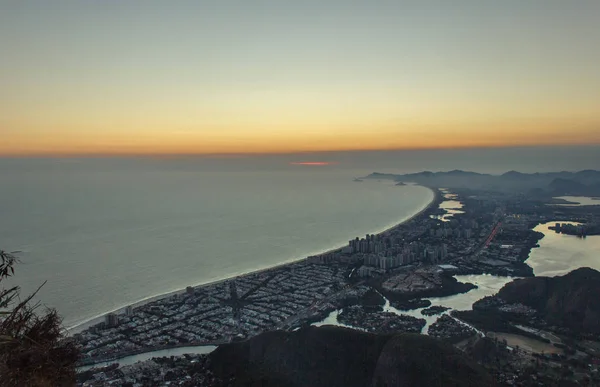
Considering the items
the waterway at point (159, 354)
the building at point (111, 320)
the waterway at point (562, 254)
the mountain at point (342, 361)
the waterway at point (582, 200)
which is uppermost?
the mountain at point (342, 361)

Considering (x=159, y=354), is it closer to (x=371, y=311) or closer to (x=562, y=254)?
(x=371, y=311)

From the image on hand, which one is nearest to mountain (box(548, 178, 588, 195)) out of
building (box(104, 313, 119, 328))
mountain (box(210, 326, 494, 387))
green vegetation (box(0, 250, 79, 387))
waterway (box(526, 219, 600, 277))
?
waterway (box(526, 219, 600, 277))

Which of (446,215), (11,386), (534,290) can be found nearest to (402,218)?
(446,215)

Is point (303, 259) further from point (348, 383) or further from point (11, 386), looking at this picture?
point (11, 386)

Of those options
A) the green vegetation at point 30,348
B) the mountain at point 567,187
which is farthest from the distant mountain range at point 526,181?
the green vegetation at point 30,348

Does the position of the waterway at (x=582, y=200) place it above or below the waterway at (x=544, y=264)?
above

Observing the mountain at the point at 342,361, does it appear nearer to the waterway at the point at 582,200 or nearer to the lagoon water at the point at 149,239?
the lagoon water at the point at 149,239

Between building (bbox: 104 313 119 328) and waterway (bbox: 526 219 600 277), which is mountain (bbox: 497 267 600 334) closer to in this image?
waterway (bbox: 526 219 600 277)
